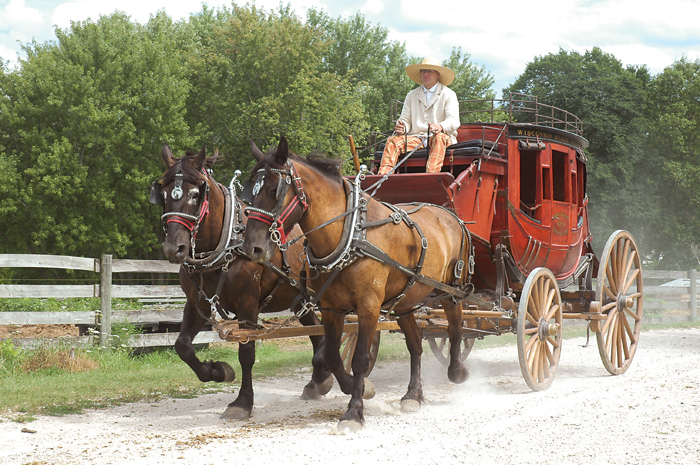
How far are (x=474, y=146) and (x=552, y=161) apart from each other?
159 centimetres

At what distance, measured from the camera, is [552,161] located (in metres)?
8.48

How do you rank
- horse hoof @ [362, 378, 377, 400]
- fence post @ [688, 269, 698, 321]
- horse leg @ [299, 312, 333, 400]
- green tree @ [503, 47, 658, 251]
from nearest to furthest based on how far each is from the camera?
1. horse leg @ [299, 312, 333, 400]
2. horse hoof @ [362, 378, 377, 400]
3. fence post @ [688, 269, 698, 321]
4. green tree @ [503, 47, 658, 251]

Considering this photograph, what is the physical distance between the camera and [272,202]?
5.03m

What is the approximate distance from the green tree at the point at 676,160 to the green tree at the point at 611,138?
60 cm

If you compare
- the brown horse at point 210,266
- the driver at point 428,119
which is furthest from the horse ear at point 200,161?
the driver at point 428,119

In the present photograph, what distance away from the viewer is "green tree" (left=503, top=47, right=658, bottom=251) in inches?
1185

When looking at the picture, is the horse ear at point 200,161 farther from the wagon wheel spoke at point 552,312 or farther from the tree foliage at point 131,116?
the tree foliage at point 131,116

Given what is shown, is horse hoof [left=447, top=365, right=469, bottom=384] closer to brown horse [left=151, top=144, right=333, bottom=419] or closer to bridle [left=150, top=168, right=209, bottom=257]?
brown horse [left=151, top=144, right=333, bottom=419]

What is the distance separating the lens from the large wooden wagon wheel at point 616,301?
813cm

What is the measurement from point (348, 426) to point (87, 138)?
21131mm

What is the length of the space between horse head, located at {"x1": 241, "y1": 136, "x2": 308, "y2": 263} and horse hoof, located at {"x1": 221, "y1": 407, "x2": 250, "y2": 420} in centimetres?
156

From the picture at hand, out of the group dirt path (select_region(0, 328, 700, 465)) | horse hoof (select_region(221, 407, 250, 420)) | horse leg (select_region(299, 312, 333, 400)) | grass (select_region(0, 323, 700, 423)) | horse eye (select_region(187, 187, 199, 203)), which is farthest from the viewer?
grass (select_region(0, 323, 700, 423))

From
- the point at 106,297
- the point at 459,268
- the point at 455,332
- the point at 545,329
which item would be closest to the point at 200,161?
the point at 459,268

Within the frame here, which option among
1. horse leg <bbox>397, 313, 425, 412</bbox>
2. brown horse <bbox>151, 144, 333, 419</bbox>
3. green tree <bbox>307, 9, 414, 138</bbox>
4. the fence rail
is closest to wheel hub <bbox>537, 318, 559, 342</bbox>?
horse leg <bbox>397, 313, 425, 412</bbox>
